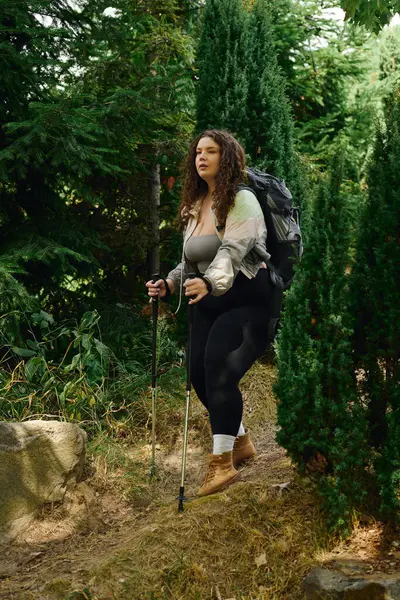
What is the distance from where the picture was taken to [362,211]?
347 centimetres

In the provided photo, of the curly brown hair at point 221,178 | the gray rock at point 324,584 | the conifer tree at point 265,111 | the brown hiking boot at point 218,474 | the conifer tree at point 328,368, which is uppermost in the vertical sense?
the conifer tree at point 265,111

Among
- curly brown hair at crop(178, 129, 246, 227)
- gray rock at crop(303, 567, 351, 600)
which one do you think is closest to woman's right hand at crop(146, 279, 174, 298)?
curly brown hair at crop(178, 129, 246, 227)

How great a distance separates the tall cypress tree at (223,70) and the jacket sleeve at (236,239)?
238 cm

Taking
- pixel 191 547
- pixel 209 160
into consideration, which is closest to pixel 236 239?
pixel 209 160

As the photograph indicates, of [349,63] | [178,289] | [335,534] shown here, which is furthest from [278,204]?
[349,63]

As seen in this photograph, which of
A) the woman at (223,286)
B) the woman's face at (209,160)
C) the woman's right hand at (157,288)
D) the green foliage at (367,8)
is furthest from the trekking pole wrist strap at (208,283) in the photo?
the green foliage at (367,8)

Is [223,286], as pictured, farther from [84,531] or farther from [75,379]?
[75,379]

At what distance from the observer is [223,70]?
245 inches

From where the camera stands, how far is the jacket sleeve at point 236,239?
3.68 meters

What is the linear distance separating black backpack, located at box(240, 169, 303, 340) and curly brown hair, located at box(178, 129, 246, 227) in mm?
119

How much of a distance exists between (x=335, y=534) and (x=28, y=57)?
4.03m

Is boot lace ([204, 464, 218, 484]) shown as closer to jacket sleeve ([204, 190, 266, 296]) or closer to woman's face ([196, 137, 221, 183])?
jacket sleeve ([204, 190, 266, 296])

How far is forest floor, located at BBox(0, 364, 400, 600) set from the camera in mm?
3326

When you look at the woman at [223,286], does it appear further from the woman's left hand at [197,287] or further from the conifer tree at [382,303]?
the conifer tree at [382,303]
